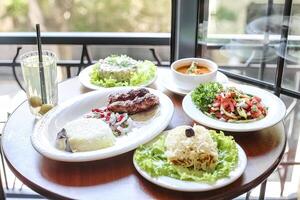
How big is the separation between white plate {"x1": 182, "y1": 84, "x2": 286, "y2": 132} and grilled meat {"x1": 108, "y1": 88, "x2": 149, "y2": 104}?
0.15m

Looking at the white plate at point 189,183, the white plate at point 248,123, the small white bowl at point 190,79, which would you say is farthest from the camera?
the small white bowl at point 190,79

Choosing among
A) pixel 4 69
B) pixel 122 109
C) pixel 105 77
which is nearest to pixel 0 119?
pixel 4 69

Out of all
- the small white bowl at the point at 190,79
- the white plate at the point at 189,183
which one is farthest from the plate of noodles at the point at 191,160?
the small white bowl at the point at 190,79

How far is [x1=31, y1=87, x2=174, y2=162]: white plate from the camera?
114cm

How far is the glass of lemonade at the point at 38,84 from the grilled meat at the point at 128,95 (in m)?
0.21

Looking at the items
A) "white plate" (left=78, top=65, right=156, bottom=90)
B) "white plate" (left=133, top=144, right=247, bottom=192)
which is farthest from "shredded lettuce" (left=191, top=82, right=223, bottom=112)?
"white plate" (left=133, top=144, right=247, bottom=192)

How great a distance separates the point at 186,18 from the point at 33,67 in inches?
34.6

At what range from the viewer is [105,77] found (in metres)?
1.61

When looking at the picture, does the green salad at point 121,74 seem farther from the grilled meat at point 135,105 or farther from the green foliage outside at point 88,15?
the green foliage outside at point 88,15

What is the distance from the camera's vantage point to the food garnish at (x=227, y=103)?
4.33 ft

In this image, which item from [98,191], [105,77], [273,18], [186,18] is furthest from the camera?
[186,18]

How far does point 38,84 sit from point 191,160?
62cm

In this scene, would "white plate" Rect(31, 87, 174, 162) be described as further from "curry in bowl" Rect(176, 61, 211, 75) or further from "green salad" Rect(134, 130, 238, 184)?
"curry in bowl" Rect(176, 61, 211, 75)

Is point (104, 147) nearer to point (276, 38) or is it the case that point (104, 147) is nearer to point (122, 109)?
point (122, 109)
